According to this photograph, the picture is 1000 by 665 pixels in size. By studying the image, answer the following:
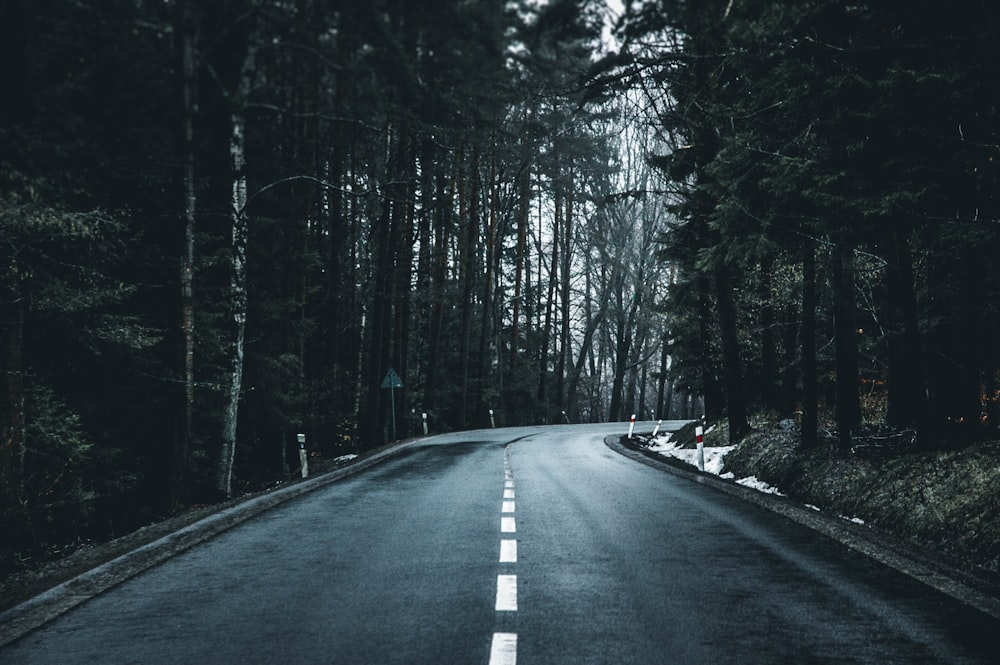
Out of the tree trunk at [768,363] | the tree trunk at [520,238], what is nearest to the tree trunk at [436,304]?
the tree trunk at [520,238]

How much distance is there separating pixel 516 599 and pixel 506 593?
196 mm

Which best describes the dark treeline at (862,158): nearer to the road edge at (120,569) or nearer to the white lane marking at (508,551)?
the white lane marking at (508,551)

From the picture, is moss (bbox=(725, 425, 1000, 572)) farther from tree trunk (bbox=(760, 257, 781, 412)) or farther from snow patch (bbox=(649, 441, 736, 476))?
tree trunk (bbox=(760, 257, 781, 412))

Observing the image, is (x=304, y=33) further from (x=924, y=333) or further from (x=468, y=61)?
(x=924, y=333)

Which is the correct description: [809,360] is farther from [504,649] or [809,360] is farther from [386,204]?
[386,204]

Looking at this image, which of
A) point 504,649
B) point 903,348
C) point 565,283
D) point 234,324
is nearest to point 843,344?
point 903,348

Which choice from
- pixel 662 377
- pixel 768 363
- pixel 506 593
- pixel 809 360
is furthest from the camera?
pixel 662 377

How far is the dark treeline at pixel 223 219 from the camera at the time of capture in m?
4.45

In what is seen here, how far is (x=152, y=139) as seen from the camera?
461cm

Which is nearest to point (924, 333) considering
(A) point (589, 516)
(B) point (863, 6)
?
(B) point (863, 6)

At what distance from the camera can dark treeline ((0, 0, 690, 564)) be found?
14.6 ft

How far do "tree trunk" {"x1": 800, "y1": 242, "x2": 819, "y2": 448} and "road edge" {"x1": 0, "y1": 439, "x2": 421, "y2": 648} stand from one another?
8990mm

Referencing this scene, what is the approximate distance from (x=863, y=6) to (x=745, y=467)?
9.54m

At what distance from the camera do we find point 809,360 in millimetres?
14672
